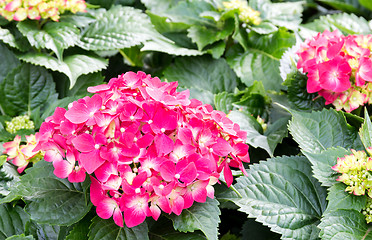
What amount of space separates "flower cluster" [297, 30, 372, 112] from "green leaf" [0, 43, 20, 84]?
3.60 ft

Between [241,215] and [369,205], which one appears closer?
[369,205]

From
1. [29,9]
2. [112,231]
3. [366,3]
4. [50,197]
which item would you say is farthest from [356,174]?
[366,3]

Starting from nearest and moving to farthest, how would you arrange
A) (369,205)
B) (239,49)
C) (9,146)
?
(369,205)
(9,146)
(239,49)

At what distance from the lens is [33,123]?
4.78 ft

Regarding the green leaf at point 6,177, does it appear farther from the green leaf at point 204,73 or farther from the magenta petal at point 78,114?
the green leaf at point 204,73

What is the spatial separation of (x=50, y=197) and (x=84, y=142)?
8.5 inches

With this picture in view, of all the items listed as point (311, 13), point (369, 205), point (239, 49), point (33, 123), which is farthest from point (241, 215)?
point (311, 13)

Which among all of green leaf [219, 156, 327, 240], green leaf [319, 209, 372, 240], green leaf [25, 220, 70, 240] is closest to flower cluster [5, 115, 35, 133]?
green leaf [25, 220, 70, 240]

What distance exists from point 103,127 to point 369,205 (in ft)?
2.31

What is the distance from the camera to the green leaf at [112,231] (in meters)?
0.93

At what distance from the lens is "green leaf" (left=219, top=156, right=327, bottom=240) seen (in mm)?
1051

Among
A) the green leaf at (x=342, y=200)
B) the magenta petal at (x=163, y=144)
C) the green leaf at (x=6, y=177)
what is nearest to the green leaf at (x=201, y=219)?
the magenta petal at (x=163, y=144)

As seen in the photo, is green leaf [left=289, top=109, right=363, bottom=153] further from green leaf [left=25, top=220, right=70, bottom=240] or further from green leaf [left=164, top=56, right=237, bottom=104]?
green leaf [left=25, top=220, right=70, bottom=240]

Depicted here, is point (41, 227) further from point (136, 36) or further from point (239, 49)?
point (239, 49)
